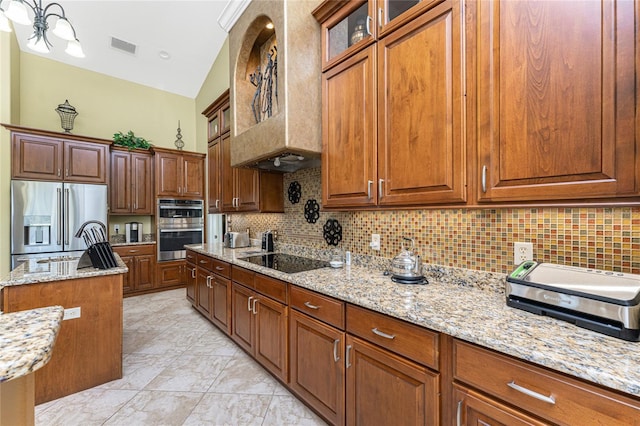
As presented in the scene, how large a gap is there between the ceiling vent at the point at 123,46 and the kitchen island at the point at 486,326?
200 inches

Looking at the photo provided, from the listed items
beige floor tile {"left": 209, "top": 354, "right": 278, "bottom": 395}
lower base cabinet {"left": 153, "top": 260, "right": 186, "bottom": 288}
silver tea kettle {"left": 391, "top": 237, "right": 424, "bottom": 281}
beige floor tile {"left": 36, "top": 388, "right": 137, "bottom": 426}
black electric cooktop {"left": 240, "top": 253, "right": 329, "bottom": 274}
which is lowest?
beige floor tile {"left": 36, "top": 388, "right": 137, "bottom": 426}

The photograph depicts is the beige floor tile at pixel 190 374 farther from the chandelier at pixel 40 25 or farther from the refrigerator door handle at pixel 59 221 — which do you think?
the chandelier at pixel 40 25

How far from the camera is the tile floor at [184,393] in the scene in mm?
1761

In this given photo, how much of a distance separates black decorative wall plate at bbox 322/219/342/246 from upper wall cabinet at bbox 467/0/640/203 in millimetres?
1307

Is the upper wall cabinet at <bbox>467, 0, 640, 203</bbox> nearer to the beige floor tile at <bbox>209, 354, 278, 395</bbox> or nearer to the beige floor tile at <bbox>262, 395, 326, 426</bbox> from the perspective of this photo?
the beige floor tile at <bbox>262, 395, 326, 426</bbox>

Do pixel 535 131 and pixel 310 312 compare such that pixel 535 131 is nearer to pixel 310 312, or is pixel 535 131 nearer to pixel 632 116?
pixel 632 116

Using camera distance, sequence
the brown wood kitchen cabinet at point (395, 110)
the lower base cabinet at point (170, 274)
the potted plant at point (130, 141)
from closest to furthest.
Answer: the brown wood kitchen cabinet at point (395, 110) < the potted plant at point (130, 141) < the lower base cabinet at point (170, 274)

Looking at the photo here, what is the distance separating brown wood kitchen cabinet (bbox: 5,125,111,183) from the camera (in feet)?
11.6

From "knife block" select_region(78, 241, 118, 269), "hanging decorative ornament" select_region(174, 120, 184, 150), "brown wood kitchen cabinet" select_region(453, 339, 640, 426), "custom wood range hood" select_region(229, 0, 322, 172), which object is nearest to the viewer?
"brown wood kitchen cabinet" select_region(453, 339, 640, 426)

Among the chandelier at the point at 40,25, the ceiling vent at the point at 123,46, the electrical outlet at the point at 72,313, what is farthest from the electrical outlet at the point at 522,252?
the ceiling vent at the point at 123,46

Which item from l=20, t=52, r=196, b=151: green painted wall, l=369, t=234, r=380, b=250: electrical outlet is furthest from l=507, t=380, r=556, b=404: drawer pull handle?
l=20, t=52, r=196, b=151: green painted wall

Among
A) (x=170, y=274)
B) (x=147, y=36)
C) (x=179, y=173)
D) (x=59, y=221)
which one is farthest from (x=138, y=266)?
(x=147, y=36)

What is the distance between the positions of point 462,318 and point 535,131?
2.60ft

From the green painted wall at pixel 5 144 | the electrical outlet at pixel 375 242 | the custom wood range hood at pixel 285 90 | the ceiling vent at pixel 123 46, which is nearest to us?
the custom wood range hood at pixel 285 90
